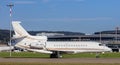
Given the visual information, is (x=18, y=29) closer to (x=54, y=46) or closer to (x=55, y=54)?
(x=54, y=46)

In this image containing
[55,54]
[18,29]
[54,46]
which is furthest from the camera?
[18,29]

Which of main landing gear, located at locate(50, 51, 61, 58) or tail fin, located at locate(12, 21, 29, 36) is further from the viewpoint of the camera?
tail fin, located at locate(12, 21, 29, 36)

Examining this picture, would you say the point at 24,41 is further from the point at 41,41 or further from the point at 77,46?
the point at 77,46

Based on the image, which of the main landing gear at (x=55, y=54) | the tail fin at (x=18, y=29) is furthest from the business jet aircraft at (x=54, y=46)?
the tail fin at (x=18, y=29)

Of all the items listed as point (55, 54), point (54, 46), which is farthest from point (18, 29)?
point (55, 54)

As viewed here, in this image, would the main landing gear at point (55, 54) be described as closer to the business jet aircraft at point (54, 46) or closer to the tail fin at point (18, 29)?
the business jet aircraft at point (54, 46)

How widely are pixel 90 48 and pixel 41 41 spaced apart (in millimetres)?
9688

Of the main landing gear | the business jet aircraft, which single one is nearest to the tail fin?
the business jet aircraft

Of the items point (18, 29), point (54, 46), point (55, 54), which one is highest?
point (18, 29)

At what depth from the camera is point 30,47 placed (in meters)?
73.3

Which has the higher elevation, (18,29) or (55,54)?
(18,29)

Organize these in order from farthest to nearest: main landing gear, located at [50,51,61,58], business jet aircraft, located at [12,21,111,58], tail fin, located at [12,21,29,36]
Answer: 1. tail fin, located at [12,21,29,36]
2. business jet aircraft, located at [12,21,111,58]
3. main landing gear, located at [50,51,61,58]

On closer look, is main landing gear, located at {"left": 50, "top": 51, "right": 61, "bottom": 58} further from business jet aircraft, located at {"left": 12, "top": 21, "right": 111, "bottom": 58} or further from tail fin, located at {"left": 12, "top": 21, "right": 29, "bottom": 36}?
tail fin, located at {"left": 12, "top": 21, "right": 29, "bottom": 36}

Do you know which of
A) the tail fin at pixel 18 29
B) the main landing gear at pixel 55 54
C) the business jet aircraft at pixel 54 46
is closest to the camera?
the main landing gear at pixel 55 54
